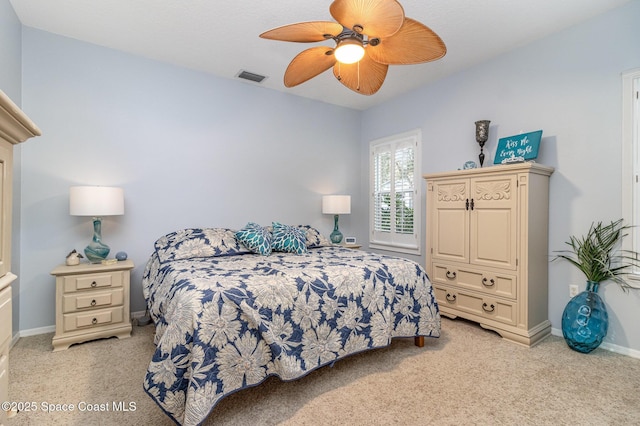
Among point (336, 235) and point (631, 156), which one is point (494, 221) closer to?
point (631, 156)

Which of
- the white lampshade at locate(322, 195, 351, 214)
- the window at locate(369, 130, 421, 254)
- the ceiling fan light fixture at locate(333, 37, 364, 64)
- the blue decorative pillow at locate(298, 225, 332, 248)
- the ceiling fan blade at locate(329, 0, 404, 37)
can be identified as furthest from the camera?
the white lampshade at locate(322, 195, 351, 214)

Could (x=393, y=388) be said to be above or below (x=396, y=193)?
below

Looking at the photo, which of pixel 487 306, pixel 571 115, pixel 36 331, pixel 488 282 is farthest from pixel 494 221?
pixel 36 331

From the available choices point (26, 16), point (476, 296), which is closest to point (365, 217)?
point (476, 296)

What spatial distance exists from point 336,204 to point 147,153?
2315mm

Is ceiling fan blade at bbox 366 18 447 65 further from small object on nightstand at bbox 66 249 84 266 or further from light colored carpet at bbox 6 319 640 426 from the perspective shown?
small object on nightstand at bbox 66 249 84 266

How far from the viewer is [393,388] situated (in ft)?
6.60

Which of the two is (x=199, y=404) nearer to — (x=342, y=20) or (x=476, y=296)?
(x=342, y=20)

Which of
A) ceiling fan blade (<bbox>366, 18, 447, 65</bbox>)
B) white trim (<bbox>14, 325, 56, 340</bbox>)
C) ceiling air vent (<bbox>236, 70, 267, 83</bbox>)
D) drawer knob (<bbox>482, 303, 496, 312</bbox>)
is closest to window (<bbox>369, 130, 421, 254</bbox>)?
drawer knob (<bbox>482, 303, 496, 312</bbox>)

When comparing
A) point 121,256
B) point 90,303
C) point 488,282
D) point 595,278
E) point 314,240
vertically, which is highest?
point 314,240

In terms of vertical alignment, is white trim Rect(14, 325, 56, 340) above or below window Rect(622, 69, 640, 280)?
below

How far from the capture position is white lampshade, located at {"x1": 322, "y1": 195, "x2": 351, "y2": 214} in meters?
4.27

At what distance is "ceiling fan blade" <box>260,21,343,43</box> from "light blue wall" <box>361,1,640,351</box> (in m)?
2.29

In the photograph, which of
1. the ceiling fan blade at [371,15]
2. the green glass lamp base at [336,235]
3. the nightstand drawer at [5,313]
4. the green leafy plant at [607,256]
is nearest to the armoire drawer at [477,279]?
the green leafy plant at [607,256]
